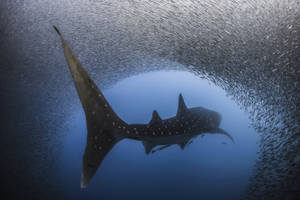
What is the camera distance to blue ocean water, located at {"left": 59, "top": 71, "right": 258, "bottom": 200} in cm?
184

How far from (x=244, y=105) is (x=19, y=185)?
8.05 feet

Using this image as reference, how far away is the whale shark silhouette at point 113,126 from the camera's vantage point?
113 centimetres

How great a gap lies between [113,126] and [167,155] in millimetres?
816

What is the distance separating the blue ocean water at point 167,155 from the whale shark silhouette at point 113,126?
2.9 inches

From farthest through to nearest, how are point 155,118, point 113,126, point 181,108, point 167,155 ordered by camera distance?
point 167,155
point 181,108
point 155,118
point 113,126

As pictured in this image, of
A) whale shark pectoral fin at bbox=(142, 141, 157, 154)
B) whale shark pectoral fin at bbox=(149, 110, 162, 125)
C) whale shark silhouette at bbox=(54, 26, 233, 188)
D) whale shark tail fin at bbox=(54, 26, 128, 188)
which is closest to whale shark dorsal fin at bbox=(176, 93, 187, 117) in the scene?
whale shark silhouette at bbox=(54, 26, 233, 188)

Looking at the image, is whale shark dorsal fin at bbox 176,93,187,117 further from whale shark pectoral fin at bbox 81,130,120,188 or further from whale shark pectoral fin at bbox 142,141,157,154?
whale shark pectoral fin at bbox 81,130,120,188

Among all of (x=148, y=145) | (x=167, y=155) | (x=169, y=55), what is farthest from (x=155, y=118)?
(x=169, y=55)

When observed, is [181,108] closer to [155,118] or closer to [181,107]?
[181,107]

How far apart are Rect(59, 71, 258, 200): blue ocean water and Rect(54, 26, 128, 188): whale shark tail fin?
0.66 metres

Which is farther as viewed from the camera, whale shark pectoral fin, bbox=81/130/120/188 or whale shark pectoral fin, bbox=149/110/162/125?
whale shark pectoral fin, bbox=149/110/162/125

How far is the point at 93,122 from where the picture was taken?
1.22 metres

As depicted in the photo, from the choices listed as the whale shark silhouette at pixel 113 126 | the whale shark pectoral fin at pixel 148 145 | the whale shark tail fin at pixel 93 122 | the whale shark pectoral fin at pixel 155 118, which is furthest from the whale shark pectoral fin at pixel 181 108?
the whale shark tail fin at pixel 93 122

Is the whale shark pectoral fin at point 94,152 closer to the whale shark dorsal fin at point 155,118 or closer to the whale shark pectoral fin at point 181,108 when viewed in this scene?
the whale shark dorsal fin at point 155,118
